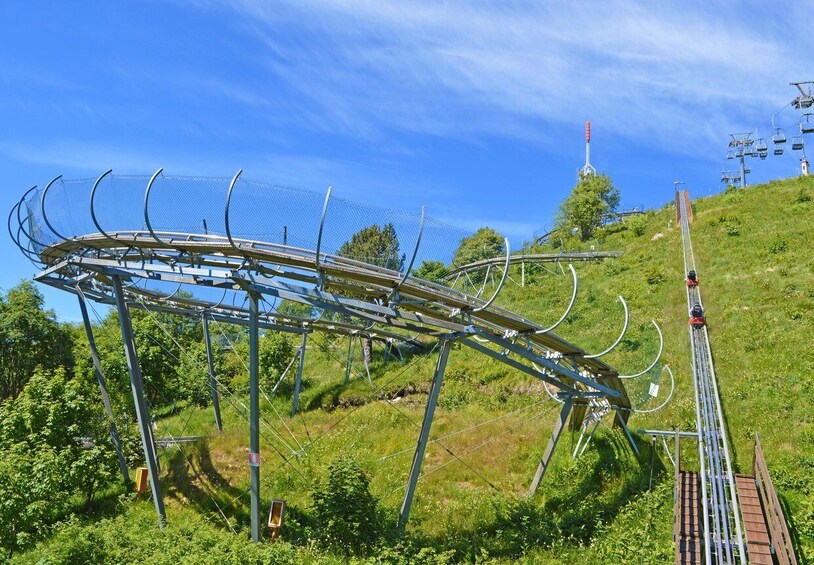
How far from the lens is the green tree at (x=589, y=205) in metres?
63.3

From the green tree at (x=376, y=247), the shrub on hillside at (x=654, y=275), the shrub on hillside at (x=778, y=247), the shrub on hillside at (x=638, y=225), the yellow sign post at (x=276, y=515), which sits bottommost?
the yellow sign post at (x=276, y=515)

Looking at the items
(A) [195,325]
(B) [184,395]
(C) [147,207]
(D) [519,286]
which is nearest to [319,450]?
(C) [147,207]

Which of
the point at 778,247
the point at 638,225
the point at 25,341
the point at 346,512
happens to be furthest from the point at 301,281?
the point at 638,225

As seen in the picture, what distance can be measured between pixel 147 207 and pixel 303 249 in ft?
12.6

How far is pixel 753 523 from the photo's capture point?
14570 mm

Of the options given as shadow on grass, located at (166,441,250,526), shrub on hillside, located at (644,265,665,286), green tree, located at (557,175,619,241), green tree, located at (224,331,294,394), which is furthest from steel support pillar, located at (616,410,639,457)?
green tree, located at (557,175,619,241)

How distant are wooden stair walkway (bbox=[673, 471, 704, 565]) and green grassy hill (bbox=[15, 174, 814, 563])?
65 centimetres

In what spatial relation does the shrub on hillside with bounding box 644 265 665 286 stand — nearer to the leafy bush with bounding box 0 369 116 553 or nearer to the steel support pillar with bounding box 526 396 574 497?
the steel support pillar with bounding box 526 396 574 497

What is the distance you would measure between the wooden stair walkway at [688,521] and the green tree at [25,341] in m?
31.5

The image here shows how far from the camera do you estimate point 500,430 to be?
24375 millimetres

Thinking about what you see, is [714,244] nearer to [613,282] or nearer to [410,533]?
A: [613,282]

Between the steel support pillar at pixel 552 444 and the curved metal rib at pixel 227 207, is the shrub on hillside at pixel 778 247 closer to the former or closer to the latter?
the steel support pillar at pixel 552 444

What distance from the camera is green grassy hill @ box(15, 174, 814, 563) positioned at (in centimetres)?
1631

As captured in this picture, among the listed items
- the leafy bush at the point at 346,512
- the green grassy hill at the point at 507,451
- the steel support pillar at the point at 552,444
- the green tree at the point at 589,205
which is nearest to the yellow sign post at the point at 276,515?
the green grassy hill at the point at 507,451
